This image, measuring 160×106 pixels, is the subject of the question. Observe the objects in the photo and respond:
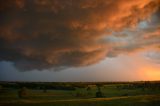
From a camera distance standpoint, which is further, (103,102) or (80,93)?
(80,93)

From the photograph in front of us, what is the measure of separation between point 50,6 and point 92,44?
1465 mm

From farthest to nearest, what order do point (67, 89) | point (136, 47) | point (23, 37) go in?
point (136, 47)
point (67, 89)
point (23, 37)

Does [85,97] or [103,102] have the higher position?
[85,97]

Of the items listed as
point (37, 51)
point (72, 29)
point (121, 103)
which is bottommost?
point (121, 103)

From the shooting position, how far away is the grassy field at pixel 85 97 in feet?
21.9

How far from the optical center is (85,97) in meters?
7.19

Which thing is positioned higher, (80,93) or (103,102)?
(80,93)

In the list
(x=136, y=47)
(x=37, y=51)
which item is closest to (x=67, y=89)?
(x=37, y=51)

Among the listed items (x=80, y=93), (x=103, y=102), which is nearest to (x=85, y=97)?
(x=80, y=93)

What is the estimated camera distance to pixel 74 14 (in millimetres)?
7328

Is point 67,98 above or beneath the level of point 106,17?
beneath

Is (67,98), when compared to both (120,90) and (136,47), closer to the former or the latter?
(120,90)

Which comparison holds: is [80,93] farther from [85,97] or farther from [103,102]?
[103,102]

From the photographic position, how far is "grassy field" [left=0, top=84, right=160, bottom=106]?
6670 mm
